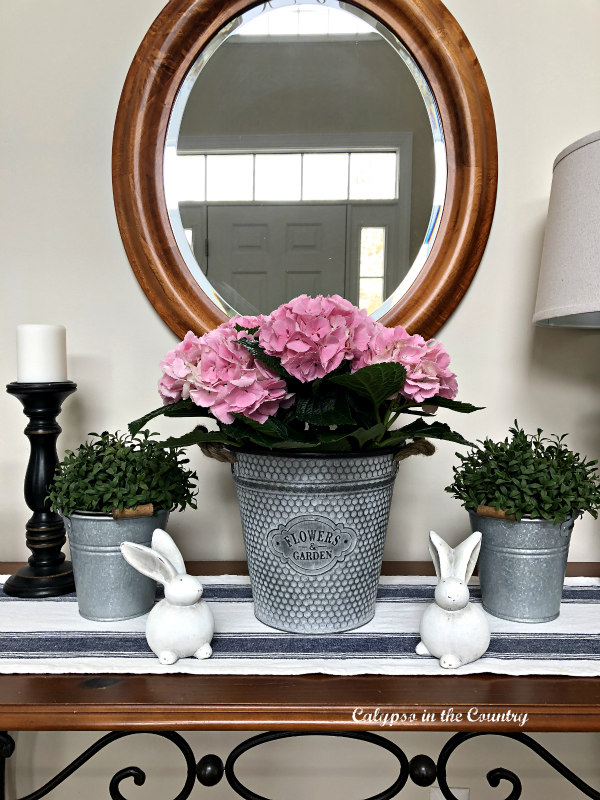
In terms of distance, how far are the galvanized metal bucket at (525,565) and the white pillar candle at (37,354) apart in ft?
2.10

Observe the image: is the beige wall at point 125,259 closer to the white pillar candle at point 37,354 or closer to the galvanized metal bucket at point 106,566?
the white pillar candle at point 37,354

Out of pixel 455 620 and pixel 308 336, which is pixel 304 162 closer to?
pixel 308 336

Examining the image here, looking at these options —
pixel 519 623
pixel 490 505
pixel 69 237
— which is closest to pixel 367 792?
pixel 519 623

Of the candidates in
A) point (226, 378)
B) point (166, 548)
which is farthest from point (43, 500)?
point (226, 378)

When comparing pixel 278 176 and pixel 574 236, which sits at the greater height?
pixel 278 176

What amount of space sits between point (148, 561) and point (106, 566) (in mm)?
124

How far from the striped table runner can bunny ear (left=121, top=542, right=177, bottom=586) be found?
94mm

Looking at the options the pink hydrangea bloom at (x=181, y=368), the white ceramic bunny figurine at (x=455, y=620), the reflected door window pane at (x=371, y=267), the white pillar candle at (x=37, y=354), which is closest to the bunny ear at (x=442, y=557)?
the white ceramic bunny figurine at (x=455, y=620)

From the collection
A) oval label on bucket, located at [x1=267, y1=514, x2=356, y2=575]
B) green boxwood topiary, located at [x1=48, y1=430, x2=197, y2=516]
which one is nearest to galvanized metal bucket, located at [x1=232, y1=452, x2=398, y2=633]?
oval label on bucket, located at [x1=267, y1=514, x2=356, y2=575]

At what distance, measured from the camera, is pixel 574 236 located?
31.9 inches

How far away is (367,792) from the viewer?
114 cm

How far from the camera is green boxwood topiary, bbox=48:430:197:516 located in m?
0.78

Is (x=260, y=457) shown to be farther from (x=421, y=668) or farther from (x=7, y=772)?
(x=7, y=772)

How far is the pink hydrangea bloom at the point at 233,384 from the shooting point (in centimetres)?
68
